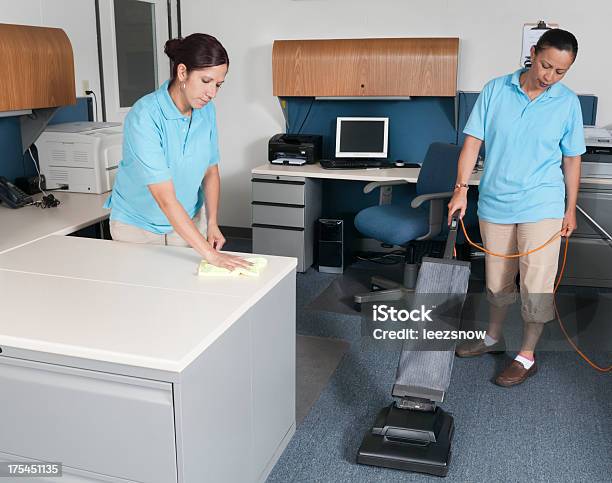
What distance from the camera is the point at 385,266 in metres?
4.54

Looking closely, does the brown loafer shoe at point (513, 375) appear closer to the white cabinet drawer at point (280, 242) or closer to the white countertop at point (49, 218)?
the white cabinet drawer at point (280, 242)

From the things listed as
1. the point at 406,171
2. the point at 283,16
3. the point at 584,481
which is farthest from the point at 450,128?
the point at 584,481

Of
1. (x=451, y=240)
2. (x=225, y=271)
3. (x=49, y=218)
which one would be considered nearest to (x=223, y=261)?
(x=225, y=271)

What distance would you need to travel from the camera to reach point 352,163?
430cm

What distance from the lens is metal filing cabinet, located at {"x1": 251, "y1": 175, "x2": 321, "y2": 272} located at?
424cm

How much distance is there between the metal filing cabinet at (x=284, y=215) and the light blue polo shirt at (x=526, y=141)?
66.9 inches

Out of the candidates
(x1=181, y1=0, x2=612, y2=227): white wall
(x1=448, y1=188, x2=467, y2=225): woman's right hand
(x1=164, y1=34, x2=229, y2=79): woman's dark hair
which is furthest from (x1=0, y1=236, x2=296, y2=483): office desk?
(x1=181, y1=0, x2=612, y2=227): white wall

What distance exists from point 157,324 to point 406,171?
276 centimetres

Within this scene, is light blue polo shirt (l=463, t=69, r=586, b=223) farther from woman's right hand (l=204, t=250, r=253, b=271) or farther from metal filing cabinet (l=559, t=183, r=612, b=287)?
metal filing cabinet (l=559, t=183, r=612, b=287)

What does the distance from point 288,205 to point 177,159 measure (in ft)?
6.53

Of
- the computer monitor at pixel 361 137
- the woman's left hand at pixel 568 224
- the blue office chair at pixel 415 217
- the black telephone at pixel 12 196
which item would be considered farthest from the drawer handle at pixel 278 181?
the woman's left hand at pixel 568 224

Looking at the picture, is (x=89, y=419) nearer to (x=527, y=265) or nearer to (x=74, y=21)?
(x=527, y=265)

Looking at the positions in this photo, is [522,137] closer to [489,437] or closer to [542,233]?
[542,233]

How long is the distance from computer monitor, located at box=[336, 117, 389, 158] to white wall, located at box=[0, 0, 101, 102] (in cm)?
157
